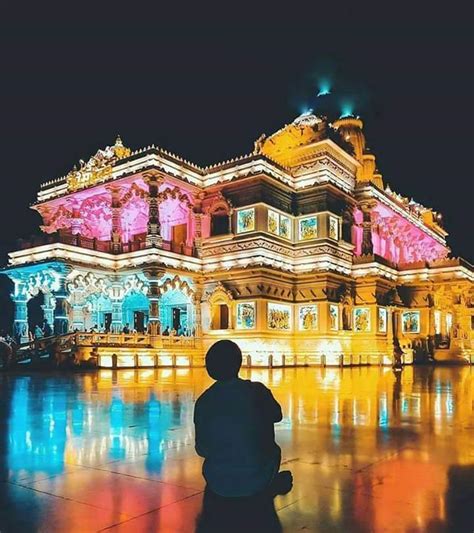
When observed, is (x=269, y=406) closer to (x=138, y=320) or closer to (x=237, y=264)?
(x=237, y=264)

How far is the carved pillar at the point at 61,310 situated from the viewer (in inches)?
1193

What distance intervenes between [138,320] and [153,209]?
32.0 ft

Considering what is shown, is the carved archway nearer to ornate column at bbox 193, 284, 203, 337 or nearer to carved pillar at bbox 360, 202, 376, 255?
ornate column at bbox 193, 284, 203, 337

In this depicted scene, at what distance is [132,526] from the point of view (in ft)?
13.0

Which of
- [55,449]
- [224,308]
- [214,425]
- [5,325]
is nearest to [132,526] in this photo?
[214,425]

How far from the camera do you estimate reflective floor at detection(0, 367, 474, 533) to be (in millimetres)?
4102

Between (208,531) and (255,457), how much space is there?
0.70 meters

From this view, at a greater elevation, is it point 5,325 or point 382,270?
point 382,270

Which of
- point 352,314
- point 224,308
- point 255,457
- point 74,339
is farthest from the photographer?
point 352,314

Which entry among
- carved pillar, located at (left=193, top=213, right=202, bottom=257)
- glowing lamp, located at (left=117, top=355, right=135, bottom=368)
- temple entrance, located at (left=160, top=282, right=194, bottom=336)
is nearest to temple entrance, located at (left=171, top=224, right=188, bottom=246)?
carved pillar, located at (left=193, top=213, right=202, bottom=257)

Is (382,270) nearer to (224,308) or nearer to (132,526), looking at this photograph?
(224,308)

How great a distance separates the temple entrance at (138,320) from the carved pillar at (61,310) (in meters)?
8.83

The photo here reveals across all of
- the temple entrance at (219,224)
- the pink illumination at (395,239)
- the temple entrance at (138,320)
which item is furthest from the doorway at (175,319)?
the pink illumination at (395,239)

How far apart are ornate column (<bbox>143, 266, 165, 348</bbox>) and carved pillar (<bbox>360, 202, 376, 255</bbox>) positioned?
50.9 feet
